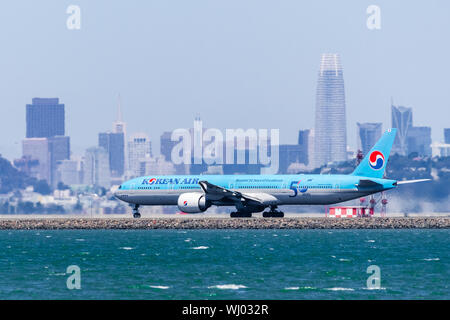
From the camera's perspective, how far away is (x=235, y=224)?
125875 millimetres

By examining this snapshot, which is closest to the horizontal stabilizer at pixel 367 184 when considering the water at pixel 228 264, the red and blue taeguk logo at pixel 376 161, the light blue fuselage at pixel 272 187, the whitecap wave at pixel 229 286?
the light blue fuselage at pixel 272 187

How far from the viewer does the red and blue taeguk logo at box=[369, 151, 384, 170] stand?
13050 cm

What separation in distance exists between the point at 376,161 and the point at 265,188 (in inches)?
508

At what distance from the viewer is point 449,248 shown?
99.8m

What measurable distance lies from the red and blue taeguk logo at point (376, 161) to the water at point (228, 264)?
9.34 meters

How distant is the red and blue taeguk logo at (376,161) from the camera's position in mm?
130500

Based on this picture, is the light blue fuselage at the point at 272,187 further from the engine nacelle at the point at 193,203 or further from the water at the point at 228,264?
the water at the point at 228,264

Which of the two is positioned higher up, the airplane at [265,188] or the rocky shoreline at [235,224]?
the airplane at [265,188]

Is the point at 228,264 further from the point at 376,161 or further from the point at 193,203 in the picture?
the point at 376,161

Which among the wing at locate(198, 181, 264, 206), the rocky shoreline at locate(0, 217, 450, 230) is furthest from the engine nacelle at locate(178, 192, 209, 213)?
the rocky shoreline at locate(0, 217, 450, 230)

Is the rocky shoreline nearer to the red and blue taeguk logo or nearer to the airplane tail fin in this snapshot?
the airplane tail fin

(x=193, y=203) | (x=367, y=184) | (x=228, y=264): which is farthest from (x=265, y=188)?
(x=228, y=264)

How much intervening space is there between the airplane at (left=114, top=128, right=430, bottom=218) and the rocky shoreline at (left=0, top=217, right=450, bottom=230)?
2.20 metres
